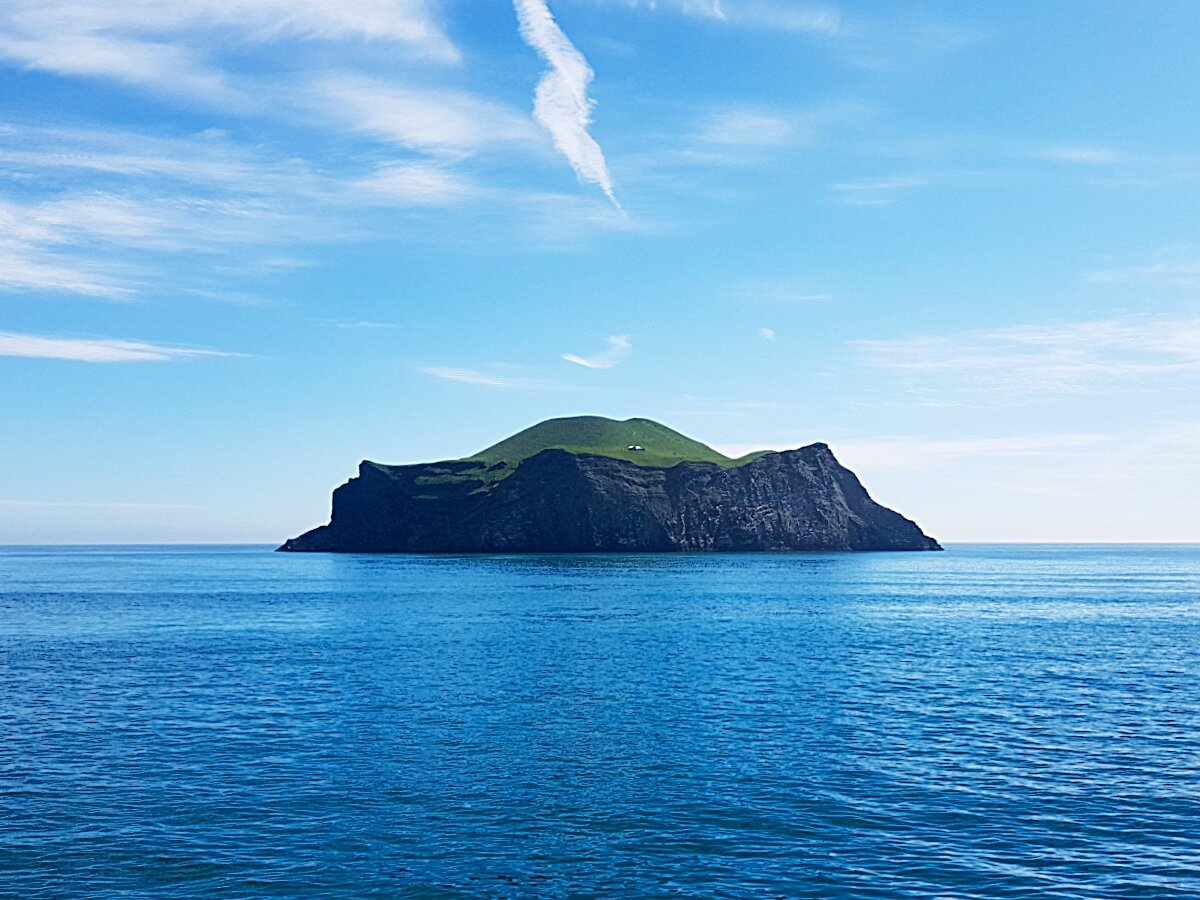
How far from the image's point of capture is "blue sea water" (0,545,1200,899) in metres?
→ 26.3

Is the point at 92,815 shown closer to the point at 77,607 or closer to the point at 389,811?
the point at 389,811

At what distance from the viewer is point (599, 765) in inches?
1501

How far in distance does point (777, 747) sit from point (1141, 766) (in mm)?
13338

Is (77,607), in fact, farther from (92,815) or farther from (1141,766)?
(1141,766)

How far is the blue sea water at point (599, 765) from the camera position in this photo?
2633cm

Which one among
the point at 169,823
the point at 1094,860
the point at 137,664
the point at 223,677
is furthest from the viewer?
the point at 137,664

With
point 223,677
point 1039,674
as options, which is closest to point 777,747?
point 1039,674

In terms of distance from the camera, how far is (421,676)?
60.8m

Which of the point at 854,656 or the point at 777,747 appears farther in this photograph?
the point at 854,656

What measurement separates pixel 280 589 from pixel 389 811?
131 metres

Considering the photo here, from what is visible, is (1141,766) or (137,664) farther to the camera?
(137,664)

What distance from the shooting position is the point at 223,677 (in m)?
59.8

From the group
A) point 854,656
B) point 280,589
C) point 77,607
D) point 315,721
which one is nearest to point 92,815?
point 315,721

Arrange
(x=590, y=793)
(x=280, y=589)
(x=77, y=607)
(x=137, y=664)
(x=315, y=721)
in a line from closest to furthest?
(x=590, y=793) → (x=315, y=721) → (x=137, y=664) → (x=77, y=607) → (x=280, y=589)
